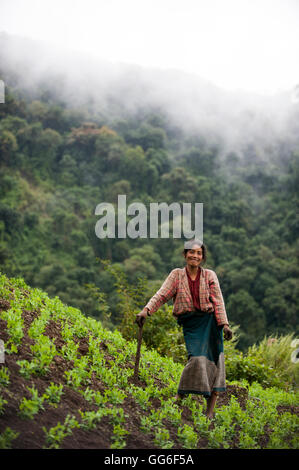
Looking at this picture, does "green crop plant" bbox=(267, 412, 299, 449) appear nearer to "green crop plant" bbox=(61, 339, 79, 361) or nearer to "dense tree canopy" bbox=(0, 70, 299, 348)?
"green crop plant" bbox=(61, 339, 79, 361)

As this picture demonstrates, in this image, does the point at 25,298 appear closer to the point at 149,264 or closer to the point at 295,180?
the point at 149,264

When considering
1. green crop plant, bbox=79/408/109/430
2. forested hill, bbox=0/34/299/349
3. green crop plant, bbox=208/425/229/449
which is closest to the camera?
green crop plant, bbox=79/408/109/430

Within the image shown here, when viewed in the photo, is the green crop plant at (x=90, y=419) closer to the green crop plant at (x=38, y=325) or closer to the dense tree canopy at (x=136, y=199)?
the green crop plant at (x=38, y=325)

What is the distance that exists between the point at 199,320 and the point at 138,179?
51.4m

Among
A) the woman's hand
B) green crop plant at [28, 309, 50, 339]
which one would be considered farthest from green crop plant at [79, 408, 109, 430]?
the woman's hand

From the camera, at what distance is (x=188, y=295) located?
4.13m

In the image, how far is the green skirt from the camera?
13.0ft

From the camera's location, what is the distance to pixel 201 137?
241 ft

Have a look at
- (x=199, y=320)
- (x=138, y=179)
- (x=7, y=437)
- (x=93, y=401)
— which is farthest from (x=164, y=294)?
(x=138, y=179)

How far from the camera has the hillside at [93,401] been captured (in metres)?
2.96

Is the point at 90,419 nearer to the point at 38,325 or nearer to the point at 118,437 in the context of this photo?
the point at 118,437

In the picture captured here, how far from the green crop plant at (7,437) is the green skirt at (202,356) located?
1.80 meters

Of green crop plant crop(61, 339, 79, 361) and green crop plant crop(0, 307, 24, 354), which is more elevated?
green crop plant crop(0, 307, 24, 354)
